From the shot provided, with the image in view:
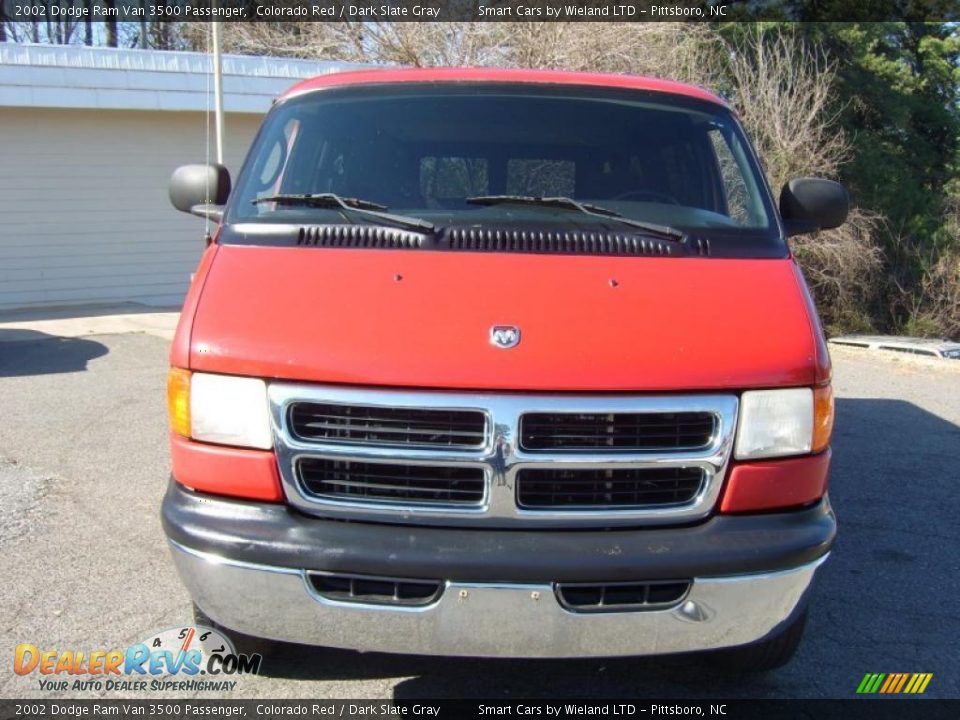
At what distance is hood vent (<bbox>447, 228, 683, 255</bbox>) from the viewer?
11.6 ft

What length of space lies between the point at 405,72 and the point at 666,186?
125 cm

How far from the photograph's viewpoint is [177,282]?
14.8 metres

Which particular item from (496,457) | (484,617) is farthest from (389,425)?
(484,617)

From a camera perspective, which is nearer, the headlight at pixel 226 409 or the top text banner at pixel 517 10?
the headlight at pixel 226 409

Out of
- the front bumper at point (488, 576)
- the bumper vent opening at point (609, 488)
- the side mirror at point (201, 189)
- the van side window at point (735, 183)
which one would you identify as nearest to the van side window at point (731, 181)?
the van side window at point (735, 183)

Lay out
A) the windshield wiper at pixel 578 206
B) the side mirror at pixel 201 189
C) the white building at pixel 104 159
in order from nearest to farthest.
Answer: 1. the windshield wiper at pixel 578 206
2. the side mirror at pixel 201 189
3. the white building at pixel 104 159

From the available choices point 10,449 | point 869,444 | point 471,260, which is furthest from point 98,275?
point 471,260

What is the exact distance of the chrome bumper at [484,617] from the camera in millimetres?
2906

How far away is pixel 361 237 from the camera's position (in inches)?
140

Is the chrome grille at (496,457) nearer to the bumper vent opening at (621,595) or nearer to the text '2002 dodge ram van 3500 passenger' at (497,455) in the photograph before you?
the text '2002 dodge ram van 3500 passenger' at (497,455)

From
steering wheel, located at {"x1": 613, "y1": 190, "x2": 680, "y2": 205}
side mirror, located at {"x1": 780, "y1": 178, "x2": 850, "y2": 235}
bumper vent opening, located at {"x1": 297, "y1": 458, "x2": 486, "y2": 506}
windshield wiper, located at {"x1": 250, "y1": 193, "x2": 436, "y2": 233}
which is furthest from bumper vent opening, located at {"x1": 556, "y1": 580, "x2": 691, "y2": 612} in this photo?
side mirror, located at {"x1": 780, "y1": 178, "x2": 850, "y2": 235}

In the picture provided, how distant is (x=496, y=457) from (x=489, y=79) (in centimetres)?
202

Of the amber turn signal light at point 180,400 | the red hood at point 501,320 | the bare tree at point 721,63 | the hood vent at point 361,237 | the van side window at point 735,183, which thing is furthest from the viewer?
the bare tree at point 721,63

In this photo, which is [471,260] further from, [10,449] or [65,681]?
[10,449]
